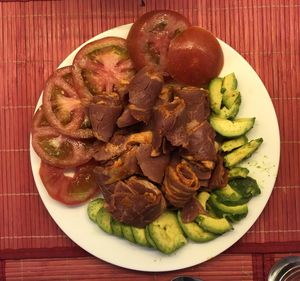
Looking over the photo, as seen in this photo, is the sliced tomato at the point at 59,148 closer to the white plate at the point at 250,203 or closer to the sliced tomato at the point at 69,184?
the sliced tomato at the point at 69,184

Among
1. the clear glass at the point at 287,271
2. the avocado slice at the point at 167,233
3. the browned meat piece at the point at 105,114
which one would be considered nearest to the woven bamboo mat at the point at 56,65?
the clear glass at the point at 287,271

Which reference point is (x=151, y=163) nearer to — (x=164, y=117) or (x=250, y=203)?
(x=164, y=117)

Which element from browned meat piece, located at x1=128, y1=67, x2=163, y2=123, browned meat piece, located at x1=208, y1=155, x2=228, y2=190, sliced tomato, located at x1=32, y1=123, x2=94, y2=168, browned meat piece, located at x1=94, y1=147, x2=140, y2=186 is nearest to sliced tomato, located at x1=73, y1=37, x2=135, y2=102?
browned meat piece, located at x1=128, y1=67, x2=163, y2=123

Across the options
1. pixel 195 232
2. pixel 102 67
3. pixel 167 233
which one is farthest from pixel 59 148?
pixel 195 232

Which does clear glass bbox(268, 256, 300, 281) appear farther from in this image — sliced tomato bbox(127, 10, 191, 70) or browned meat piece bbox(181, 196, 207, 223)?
sliced tomato bbox(127, 10, 191, 70)

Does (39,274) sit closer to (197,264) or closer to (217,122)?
(197,264)

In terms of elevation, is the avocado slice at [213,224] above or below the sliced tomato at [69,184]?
below

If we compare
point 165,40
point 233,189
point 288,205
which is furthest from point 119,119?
point 288,205
